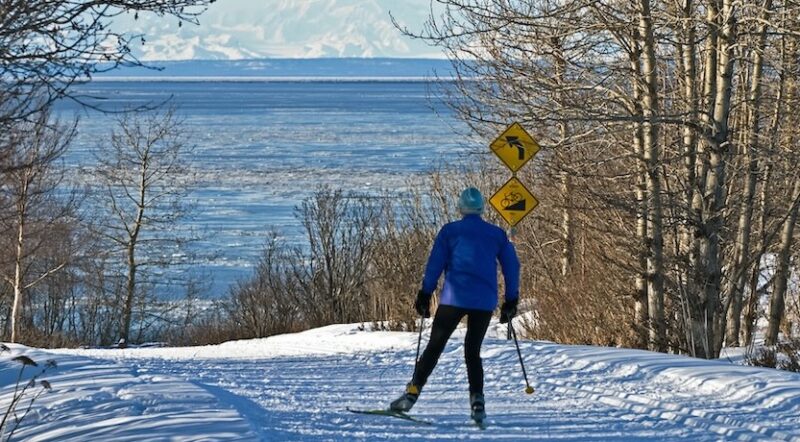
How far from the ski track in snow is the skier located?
78cm

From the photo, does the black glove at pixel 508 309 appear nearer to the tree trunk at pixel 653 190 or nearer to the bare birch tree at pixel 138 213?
the tree trunk at pixel 653 190

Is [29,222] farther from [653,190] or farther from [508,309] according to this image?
[508,309]

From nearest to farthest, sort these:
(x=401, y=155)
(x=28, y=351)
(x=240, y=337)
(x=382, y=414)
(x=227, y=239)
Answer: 1. (x=382, y=414)
2. (x=28, y=351)
3. (x=240, y=337)
4. (x=227, y=239)
5. (x=401, y=155)

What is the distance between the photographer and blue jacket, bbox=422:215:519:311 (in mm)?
9320

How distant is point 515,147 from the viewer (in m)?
16.6

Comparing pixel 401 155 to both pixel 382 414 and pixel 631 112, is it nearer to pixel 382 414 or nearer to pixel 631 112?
pixel 631 112

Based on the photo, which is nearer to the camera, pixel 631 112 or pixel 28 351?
pixel 28 351

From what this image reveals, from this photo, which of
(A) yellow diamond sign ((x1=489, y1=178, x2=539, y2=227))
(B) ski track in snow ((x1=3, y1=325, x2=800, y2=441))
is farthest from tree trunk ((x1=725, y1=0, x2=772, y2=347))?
(B) ski track in snow ((x1=3, y1=325, x2=800, y2=441))

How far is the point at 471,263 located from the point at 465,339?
676 millimetres

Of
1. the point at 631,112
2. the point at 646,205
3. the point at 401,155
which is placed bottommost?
the point at 646,205

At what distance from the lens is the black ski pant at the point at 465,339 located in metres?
9.45

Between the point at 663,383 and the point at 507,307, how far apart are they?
8.05 feet

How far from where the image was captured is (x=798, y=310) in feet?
65.3

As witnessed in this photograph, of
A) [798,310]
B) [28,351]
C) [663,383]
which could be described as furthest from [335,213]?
[663,383]
